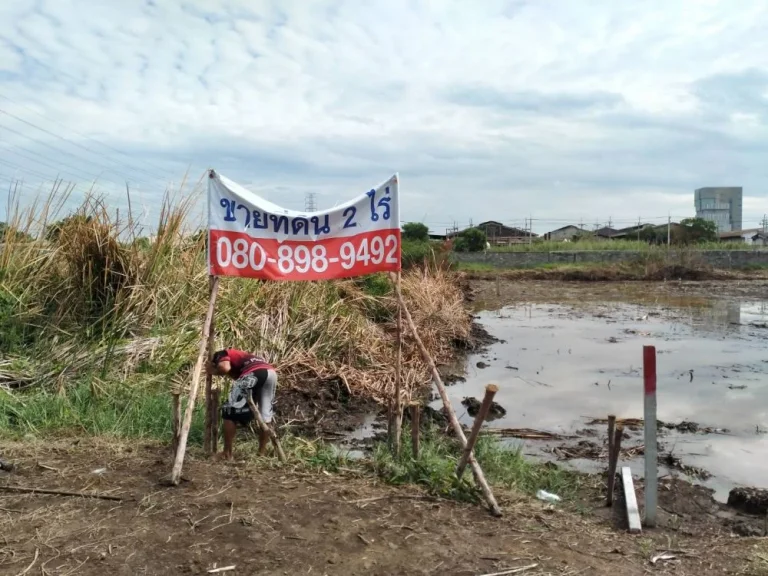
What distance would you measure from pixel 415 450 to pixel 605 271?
32283 millimetres

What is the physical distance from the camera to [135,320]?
7.87 m

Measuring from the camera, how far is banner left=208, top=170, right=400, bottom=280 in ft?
17.2

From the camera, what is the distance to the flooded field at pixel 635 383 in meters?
6.66

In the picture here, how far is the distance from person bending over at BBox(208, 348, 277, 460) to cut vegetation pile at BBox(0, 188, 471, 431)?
1.14m

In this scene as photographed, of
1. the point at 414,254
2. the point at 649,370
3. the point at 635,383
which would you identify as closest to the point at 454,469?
the point at 649,370

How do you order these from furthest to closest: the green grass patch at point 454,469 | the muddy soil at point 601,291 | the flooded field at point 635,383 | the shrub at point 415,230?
1. the shrub at point 415,230
2. the muddy soil at point 601,291
3. the flooded field at point 635,383
4. the green grass patch at point 454,469

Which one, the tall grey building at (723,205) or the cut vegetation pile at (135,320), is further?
the tall grey building at (723,205)

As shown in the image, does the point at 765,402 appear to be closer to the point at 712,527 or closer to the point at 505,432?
the point at 505,432

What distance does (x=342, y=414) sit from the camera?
7.98 meters

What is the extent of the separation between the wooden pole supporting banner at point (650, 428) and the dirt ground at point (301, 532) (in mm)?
165

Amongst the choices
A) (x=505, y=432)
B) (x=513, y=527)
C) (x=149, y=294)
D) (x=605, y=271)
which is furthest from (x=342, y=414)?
(x=605, y=271)

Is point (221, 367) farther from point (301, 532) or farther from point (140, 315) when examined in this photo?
point (140, 315)

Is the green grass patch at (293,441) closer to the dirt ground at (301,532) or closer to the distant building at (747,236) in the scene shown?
the dirt ground at (301,532)

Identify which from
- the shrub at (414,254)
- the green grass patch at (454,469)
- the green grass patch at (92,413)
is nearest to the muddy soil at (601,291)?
the shrub at (414,254)
